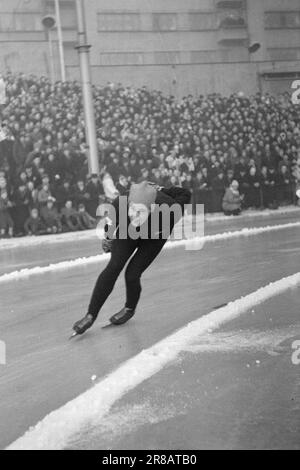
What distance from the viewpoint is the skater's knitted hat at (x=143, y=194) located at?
800 centimetres

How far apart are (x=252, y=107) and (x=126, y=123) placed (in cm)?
465

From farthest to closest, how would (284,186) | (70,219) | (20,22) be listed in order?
(284,186) → (20,22) → (70,219)

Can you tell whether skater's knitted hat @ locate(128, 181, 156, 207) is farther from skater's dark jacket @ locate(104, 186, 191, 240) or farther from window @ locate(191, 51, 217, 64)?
window @ locate(191, 51, 217, 64)

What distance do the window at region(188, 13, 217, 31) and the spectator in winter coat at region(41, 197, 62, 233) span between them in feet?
26.3

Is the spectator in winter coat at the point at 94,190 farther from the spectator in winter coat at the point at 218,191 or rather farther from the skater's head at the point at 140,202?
the skater's head at the point at 140,202

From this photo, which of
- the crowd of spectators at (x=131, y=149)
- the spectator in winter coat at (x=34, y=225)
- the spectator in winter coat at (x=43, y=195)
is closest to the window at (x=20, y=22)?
the crowd of spectators at (x=131, y=149)

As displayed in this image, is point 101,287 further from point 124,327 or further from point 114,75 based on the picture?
point 114,75

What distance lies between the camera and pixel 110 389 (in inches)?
229

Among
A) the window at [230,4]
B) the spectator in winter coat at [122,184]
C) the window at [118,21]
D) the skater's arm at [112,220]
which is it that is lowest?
the spectator in winter coat at [122,184]

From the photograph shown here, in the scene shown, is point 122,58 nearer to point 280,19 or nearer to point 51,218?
point 280,19

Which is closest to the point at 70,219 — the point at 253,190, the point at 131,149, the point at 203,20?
the point at 131,149

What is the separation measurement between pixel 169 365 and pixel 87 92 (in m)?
17.6

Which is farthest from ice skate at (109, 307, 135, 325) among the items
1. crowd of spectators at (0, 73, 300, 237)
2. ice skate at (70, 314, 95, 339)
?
crowd of spectators at (0, 73, 300, 237)

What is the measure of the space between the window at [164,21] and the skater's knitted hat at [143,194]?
19157 millimetres
